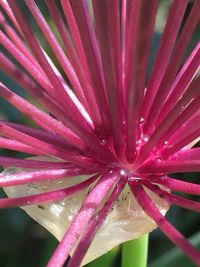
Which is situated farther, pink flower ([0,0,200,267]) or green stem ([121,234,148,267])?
green stem ([121,234,148,267])

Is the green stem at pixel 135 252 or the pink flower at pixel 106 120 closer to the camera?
the pink flower at pixel 106 120

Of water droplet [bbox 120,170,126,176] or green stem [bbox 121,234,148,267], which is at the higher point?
water droplet [bbox 120,170,126,176]

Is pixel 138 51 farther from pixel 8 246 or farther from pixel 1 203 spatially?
pixel 8 246

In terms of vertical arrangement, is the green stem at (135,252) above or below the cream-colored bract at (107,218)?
below

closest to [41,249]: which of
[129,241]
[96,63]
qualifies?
[129,241]
